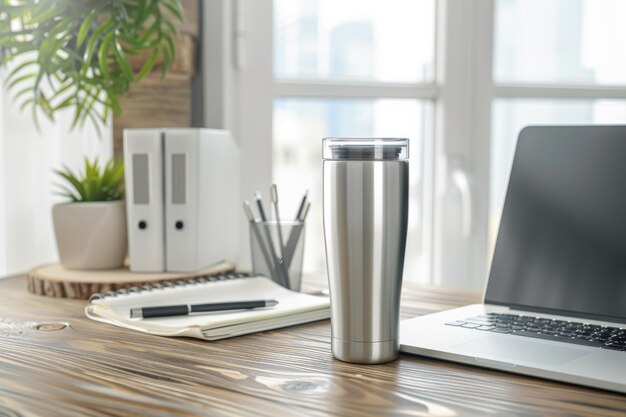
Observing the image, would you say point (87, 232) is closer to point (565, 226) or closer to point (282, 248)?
point (282, 248)

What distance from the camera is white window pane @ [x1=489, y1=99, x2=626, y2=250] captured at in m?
1.98

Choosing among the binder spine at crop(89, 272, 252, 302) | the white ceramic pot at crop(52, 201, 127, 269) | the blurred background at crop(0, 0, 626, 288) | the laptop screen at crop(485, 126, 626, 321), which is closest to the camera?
the laptop screen at crop(485, 126, 626, 321)

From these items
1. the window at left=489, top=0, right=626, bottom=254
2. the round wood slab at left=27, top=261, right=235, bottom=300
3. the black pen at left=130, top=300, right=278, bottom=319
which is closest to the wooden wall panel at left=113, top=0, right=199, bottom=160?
the round wood slab at left=27, top=261, right=235, bottom=300

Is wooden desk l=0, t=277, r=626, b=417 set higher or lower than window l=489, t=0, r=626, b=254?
lower

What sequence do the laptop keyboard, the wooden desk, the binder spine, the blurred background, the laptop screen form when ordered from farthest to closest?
the blurred background
the binder spine
the laptop screen
the laptop keyboard
the wooden desk

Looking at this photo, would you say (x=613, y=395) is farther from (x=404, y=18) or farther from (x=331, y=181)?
(x=404, y=18)

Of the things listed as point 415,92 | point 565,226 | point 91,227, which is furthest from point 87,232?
point 415,92

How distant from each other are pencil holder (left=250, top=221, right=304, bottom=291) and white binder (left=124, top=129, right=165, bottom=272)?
0.20 meters

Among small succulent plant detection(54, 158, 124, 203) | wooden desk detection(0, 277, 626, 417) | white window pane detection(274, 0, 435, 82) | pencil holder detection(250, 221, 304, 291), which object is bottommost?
wooden desk detection(0, 277, 626, 417)

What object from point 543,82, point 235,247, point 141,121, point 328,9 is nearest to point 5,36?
point 141,121

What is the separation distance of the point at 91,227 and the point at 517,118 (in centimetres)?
116

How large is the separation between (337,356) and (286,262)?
16.4 inches

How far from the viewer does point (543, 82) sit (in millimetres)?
2021

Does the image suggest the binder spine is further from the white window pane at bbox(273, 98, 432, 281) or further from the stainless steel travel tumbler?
the white window pane at bbox(273, 98, 432, 281)
